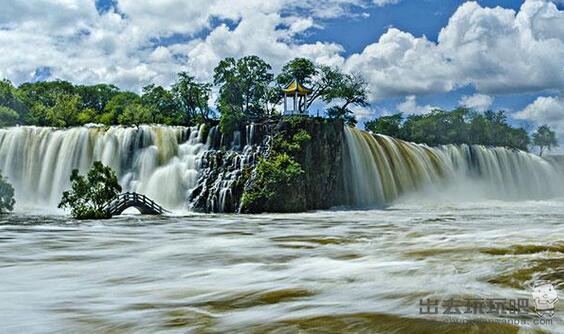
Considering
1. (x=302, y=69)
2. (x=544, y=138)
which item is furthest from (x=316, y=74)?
(x=544, y=138)

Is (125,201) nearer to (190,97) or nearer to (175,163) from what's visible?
(175,163)

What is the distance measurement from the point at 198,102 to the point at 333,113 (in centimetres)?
1243

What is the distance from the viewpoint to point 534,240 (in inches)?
437

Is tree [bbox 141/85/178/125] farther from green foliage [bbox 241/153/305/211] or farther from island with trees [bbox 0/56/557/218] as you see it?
green foliage [bbox 241/153/305/211]

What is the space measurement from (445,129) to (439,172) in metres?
23.3

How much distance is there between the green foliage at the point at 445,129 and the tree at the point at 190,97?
81.8ft

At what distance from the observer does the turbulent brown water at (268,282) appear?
16.4 ft

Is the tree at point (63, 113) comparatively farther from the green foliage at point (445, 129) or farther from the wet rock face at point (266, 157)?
the green foliage at point (445, 129)

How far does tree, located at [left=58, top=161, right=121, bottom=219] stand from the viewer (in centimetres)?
2220

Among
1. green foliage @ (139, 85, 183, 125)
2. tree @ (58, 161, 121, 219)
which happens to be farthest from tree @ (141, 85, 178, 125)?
tree @ (58, 161, 121, 219)

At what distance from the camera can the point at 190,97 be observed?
1828 inches

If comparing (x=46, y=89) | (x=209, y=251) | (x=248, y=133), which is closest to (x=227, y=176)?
(x=248, y=133)

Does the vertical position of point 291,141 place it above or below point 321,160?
above

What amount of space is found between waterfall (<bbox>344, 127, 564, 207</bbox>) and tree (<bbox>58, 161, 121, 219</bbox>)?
16.6 metres
